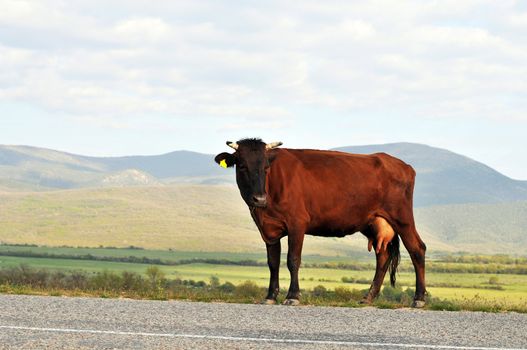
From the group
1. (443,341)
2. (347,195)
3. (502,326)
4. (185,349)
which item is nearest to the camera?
(185,349)

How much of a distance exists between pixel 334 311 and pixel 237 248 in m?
169

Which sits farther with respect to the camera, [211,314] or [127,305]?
[127,305]

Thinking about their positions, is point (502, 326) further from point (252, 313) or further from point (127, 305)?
point (127, 305)

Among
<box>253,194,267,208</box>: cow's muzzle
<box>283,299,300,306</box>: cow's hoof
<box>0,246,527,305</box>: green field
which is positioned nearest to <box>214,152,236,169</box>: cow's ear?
<box>253,194,267,208</box>: cow's muzzle

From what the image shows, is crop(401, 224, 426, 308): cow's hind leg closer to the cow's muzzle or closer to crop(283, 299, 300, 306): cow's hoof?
crop(283, 299, 300, 306): cow's hoof

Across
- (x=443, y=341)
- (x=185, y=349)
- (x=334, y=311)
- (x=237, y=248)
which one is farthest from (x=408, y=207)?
(x=237, y=248)

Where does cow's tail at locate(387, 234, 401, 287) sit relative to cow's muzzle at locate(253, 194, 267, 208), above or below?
below

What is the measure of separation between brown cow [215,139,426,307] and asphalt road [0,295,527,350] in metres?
2.06

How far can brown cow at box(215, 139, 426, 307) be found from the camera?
1770cm

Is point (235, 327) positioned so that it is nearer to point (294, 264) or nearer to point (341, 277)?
point (294, 264)

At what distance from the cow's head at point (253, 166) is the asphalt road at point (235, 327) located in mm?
2203

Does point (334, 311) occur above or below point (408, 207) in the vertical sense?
below

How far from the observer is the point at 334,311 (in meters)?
15.8

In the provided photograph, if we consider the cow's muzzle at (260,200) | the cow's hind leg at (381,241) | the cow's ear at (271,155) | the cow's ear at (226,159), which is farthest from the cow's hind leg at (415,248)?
the cow's ear at (226,159)
